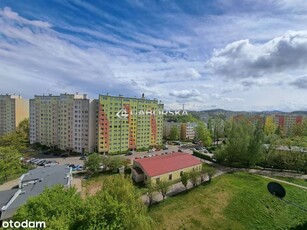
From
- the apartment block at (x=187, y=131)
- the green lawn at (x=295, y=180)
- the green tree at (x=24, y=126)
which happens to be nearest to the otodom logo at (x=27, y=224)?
the green lawn at (x=295, y=180)

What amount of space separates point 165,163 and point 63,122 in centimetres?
3045

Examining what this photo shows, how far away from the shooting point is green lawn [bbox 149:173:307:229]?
19.3 m

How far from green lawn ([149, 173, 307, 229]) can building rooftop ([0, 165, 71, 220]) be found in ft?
35.4

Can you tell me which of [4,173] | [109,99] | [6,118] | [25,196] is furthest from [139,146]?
[6,118]

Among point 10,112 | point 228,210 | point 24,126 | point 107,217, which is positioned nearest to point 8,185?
point 107,217

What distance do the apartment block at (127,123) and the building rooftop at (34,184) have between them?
2006 cm

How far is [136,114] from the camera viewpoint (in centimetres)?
5256

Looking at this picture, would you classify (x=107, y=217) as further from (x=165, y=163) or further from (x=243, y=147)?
(x=243, y=147)

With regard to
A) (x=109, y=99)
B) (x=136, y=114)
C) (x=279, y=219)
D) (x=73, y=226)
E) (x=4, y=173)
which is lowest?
(x=279, y=219)

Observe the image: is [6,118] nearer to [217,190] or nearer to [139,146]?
[139,146]

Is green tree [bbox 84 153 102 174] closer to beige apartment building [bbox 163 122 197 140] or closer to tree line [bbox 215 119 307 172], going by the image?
tree line [bbox 215 119 307 172]

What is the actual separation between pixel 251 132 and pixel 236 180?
11285 mm

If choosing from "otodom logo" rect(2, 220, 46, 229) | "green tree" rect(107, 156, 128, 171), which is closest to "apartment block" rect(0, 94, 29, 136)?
"green tree" rect(107, 156, 128, 171)

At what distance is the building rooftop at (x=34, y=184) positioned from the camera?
55.9 feet
